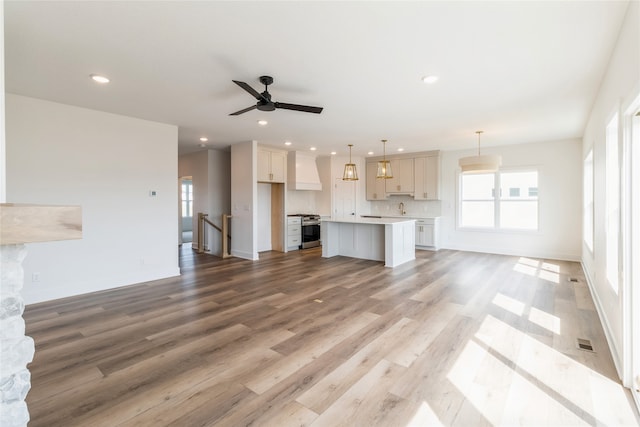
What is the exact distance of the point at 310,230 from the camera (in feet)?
27.8

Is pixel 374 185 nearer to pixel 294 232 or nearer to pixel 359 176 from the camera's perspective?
pixel 359 176

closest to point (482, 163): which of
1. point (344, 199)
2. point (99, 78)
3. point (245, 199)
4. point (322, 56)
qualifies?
point (322, 56)

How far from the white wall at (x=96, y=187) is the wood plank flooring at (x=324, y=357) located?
0.43 metres

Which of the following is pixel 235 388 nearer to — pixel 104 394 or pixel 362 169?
pixel 104 394

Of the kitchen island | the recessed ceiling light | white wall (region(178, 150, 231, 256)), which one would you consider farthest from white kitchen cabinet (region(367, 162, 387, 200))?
the recessed ceiling light

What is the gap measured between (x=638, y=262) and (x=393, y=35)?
240 cm

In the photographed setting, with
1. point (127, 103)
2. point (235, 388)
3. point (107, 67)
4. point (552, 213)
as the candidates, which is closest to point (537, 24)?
point (235, 388)

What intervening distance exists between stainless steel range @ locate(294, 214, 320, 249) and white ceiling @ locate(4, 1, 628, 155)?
388 centimetres

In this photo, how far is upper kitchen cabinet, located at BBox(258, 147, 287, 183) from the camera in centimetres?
720

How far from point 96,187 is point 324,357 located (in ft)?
13.6

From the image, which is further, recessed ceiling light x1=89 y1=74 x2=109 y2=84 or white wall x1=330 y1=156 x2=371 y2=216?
white wall x1=330 y1=156 x2=371 y2=216

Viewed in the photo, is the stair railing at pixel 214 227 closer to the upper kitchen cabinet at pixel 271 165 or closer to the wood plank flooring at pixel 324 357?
the upper kitchen cabinet at pixel 271 165

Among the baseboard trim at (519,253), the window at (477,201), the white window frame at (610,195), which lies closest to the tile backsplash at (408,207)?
the window at (477,201)

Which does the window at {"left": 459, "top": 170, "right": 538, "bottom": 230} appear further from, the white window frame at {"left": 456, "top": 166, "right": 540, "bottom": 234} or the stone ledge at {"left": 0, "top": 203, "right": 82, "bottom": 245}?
the stone ledge at {"left": 0, "top": 203, "right": 82, "bottom": 245}
